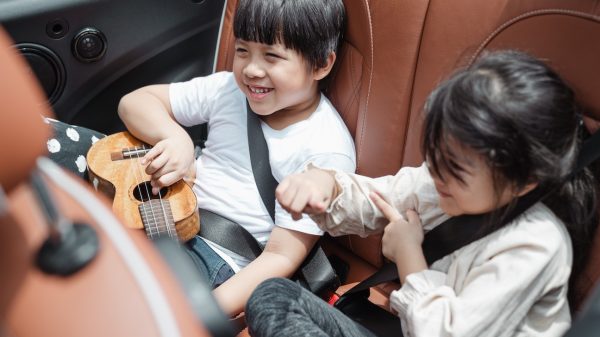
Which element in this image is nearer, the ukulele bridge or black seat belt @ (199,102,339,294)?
black seat belt @ (199,102,339,294)

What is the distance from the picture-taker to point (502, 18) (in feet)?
3.42

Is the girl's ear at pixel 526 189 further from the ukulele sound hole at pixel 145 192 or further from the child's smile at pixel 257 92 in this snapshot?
the ukulele sound hole at pixel 145 192

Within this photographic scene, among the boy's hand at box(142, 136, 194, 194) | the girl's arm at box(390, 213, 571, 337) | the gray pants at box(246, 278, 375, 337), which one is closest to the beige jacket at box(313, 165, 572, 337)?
the girl's arm at box(390, 213, 571, 337)

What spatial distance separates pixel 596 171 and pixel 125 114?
98 cm

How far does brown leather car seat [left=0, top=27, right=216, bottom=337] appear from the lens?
52 centimetres

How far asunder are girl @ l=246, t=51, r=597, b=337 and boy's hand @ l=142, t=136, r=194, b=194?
37cm

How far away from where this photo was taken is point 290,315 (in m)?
0.98

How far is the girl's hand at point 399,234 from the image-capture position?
1.03 metres

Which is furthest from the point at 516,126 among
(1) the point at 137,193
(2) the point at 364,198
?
(1) the point at 137,193

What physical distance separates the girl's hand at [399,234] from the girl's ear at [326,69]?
333 millimetres

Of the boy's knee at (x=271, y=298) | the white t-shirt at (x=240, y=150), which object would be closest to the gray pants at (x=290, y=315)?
the boy's knee at (x=271, y=298)

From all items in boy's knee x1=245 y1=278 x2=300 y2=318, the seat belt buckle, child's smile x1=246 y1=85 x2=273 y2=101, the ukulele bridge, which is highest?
child's smile x1=246 y1=85 x2=273 y2=101

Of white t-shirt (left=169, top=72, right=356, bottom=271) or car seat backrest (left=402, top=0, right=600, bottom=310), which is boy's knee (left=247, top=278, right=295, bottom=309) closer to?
A: white t-shirt (left=169, top=72, right=356, bottom=271)

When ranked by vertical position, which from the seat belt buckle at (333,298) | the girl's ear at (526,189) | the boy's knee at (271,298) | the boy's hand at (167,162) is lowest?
the seat belt buckle at (333,298)
